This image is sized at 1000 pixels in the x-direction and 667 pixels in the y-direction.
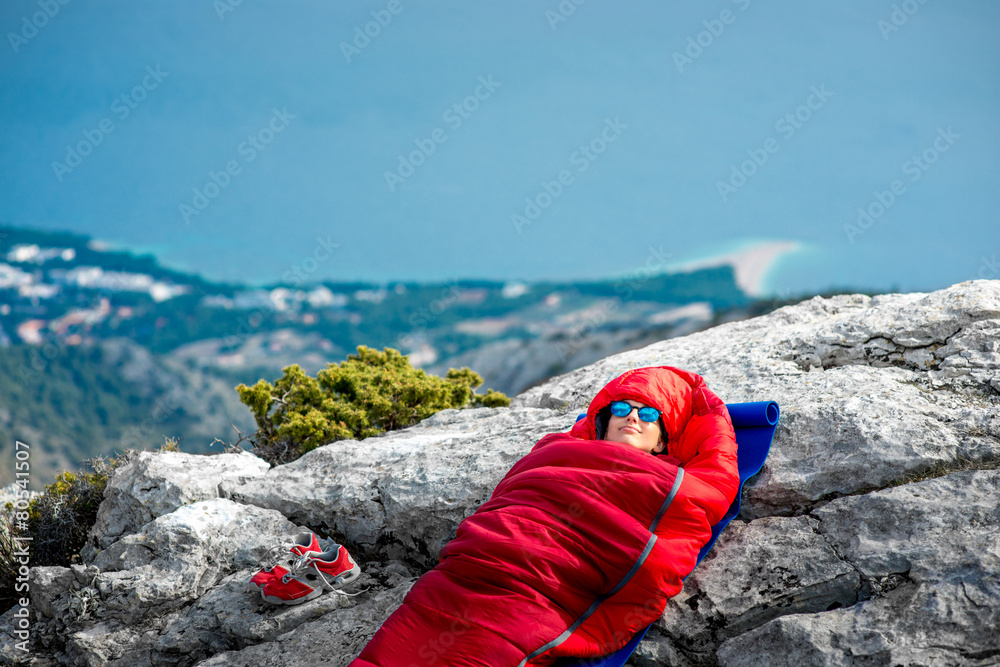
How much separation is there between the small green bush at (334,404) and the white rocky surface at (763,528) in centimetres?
118

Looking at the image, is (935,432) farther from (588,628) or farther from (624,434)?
(588,628)

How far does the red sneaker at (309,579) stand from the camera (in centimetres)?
438

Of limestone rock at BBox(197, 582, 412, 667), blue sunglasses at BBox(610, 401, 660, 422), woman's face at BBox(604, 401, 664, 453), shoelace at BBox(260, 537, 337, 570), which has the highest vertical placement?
blue sunglasses at BBox(610, 401, 660, 422)

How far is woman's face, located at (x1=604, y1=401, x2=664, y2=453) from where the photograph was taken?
4.23 meters

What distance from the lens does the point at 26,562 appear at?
18.1 ft

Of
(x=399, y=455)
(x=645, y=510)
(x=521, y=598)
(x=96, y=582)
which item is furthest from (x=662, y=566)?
(x=96, y=582)

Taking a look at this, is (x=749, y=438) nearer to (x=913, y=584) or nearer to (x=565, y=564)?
(x=913, y=584)

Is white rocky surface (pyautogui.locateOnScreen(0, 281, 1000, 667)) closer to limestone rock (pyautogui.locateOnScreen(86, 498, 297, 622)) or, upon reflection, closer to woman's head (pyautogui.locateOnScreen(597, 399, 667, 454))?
limestone rock (pyautogui.locateOnScreen(86, 498, 297, 622))

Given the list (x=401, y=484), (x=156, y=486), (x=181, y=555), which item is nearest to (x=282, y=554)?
(x=181, y=555)

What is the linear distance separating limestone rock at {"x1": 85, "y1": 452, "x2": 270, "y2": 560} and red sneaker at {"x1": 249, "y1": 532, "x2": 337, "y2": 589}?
3.63 ft

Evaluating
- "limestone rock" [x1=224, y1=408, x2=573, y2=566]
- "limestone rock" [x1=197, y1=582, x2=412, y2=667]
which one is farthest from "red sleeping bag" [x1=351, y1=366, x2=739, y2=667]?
"limestone rock" [x1=224, y1=408, x2=573, y2=566]

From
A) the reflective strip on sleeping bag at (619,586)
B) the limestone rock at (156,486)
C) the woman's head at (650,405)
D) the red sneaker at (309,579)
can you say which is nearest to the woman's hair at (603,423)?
the woman's head at (650,405)

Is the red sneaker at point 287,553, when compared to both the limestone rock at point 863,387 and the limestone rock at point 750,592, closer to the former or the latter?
the limestone rock at point 750,592

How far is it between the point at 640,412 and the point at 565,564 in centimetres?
123
